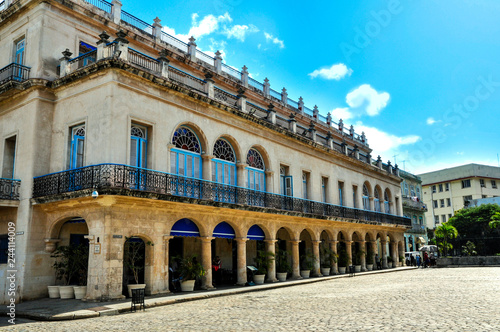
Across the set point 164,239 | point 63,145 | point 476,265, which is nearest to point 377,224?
point 476,265

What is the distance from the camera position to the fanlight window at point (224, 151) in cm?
1934

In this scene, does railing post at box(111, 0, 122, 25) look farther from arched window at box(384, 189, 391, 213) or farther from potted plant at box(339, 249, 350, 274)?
arched window at box(384, 189, 391, 213)

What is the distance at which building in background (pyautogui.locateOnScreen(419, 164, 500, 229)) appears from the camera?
56.6 meters

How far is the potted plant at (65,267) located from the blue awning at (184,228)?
3.57 m

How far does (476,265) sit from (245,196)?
855 inches

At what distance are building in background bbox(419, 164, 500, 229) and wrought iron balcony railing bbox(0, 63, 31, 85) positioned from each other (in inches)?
2065

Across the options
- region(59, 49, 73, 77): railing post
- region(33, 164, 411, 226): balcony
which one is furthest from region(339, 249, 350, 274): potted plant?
region(59, 49, 73, 77): railing post

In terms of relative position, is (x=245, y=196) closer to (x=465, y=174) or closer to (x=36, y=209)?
(x=36, y=209)

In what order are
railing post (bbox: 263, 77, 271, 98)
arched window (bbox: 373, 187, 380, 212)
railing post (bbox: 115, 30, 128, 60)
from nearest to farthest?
railing post (bbox: 115, 30, 128, 60) < railing post (bbox: 263, 77, 271, 98) < arched window (bbox: 373, 187, 380, 212)

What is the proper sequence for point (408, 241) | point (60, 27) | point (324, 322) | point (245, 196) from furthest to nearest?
point (408, 241)
point (245, 196)
point (60, 27)
point (324, 322)

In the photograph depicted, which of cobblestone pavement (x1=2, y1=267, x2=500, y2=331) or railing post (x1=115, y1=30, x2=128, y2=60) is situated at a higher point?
railing post (x1=115, y1=30, x2=128, y2=60)

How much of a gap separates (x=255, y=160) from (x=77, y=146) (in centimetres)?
894

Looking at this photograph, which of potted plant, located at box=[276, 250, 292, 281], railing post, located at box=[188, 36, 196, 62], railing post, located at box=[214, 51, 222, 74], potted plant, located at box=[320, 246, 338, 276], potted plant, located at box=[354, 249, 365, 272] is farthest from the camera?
potted plant, located at box=[354, 249, 365, 272]

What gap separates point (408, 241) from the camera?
45.3 m
